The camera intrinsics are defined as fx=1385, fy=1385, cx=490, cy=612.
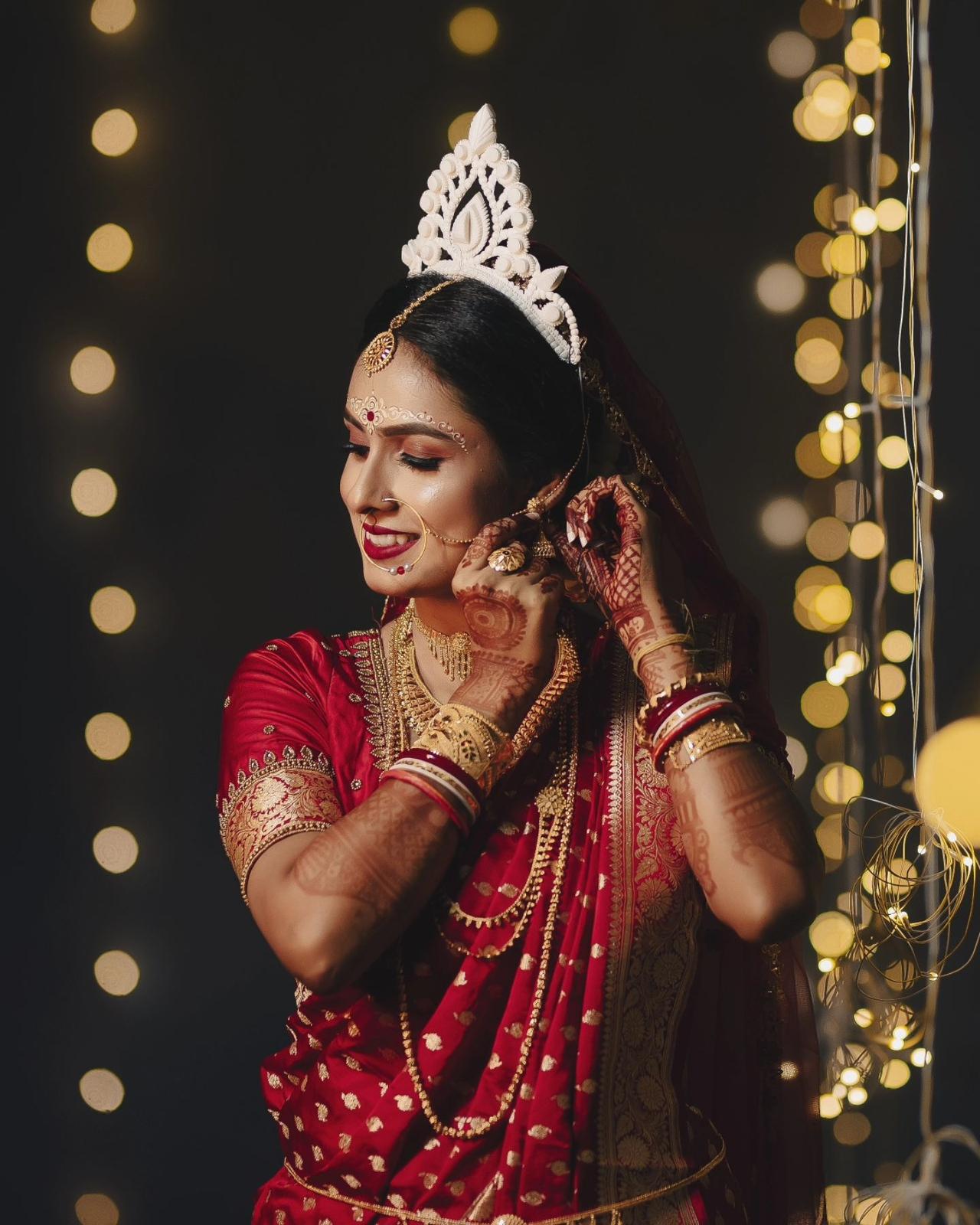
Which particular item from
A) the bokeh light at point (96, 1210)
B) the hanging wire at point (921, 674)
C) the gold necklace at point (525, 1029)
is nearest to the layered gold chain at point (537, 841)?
the gold necklace at point (525, 1029)

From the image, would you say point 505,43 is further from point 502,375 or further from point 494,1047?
point 494,1047

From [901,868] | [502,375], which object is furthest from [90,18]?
[901,868]

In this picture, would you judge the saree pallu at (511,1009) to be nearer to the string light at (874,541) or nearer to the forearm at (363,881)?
the forearm at (363,881)

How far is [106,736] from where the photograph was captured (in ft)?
6.86

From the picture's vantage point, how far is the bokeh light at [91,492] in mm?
2076

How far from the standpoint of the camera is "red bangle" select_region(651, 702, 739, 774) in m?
1.23

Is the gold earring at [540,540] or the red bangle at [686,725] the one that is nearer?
the red bangle at [686,725]

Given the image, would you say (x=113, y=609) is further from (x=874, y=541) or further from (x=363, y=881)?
(x=874, y=541)

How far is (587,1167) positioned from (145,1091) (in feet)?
3.54

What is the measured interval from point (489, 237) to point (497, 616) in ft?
1.27

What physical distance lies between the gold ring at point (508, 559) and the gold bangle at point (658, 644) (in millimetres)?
138

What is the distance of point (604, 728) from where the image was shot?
54.7 inches

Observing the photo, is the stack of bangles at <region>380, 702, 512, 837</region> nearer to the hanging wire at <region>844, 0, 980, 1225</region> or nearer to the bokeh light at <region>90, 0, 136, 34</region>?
the hanging wire at <region>844, 0, 980, 1225</region>

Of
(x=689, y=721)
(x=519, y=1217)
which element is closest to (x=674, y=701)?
(x=689, y=721)
